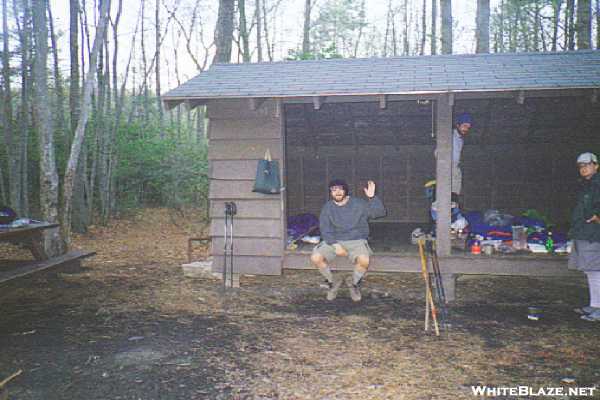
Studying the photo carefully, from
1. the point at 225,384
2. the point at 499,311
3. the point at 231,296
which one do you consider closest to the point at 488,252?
the point at 499,311

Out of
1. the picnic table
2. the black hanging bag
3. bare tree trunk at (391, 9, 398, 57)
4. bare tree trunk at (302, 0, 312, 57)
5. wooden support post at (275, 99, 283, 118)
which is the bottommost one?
the picnic table

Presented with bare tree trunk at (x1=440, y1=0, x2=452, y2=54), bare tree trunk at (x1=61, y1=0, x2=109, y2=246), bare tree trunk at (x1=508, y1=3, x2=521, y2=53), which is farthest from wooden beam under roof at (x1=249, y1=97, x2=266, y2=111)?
bare tree trunk at (x1=508, y1=3, x2=521, y2=53)

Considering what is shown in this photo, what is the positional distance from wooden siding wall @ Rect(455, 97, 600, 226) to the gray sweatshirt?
11.7ft

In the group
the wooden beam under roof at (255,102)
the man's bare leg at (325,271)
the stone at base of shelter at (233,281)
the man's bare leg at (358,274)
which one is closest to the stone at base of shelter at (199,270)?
the stone at base of shelter at (233,281)

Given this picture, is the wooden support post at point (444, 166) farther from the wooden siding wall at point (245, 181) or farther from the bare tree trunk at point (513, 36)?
the bare tree trunk at point (513, 36)

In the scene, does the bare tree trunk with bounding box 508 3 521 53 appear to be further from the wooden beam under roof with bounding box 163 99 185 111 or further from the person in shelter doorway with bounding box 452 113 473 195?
the wooden beam under roof with bounding box 163 99 185 111

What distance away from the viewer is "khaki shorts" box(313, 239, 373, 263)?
625cm

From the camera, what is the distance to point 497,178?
10.1 m

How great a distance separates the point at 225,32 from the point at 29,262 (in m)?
6.72

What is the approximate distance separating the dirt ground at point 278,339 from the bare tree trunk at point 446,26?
29.9 ft

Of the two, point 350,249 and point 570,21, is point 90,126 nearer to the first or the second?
point 350,249

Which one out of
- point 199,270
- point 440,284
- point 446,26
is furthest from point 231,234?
point 446,26

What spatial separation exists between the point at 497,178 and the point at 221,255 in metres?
6.08

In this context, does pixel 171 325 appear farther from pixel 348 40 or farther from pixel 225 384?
pixel 348 40
